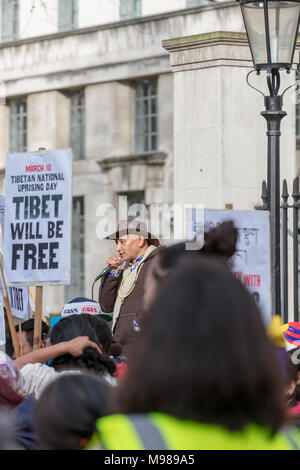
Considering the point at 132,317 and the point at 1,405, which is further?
the point at 132,317

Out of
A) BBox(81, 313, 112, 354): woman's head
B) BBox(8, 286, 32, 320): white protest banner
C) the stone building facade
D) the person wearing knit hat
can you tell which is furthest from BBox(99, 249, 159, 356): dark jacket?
the stone building facade

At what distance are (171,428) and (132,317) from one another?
5.64m

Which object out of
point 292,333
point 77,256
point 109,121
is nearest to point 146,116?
point 109,121

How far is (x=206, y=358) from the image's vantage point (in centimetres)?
244

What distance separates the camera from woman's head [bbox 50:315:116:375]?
205 inches

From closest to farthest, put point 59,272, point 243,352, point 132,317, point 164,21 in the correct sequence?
point 243,352
point 59,272
point 132,317
point 164,21

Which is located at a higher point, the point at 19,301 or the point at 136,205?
the point at 136,205

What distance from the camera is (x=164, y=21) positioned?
25594 millimetres

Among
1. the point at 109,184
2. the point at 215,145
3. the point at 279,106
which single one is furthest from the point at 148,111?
the point at 279,106

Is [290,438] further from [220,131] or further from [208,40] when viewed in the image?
[220,131]

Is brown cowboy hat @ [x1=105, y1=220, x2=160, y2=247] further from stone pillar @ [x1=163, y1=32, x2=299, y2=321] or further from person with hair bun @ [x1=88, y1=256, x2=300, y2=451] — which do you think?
person with hair bun @ [x1=88, y1=256, x2=300, y2=451]

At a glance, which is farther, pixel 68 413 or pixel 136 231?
pixel 136 231

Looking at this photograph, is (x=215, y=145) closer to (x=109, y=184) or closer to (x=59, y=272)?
(x=59, y=272)

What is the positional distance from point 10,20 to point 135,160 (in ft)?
18.5
